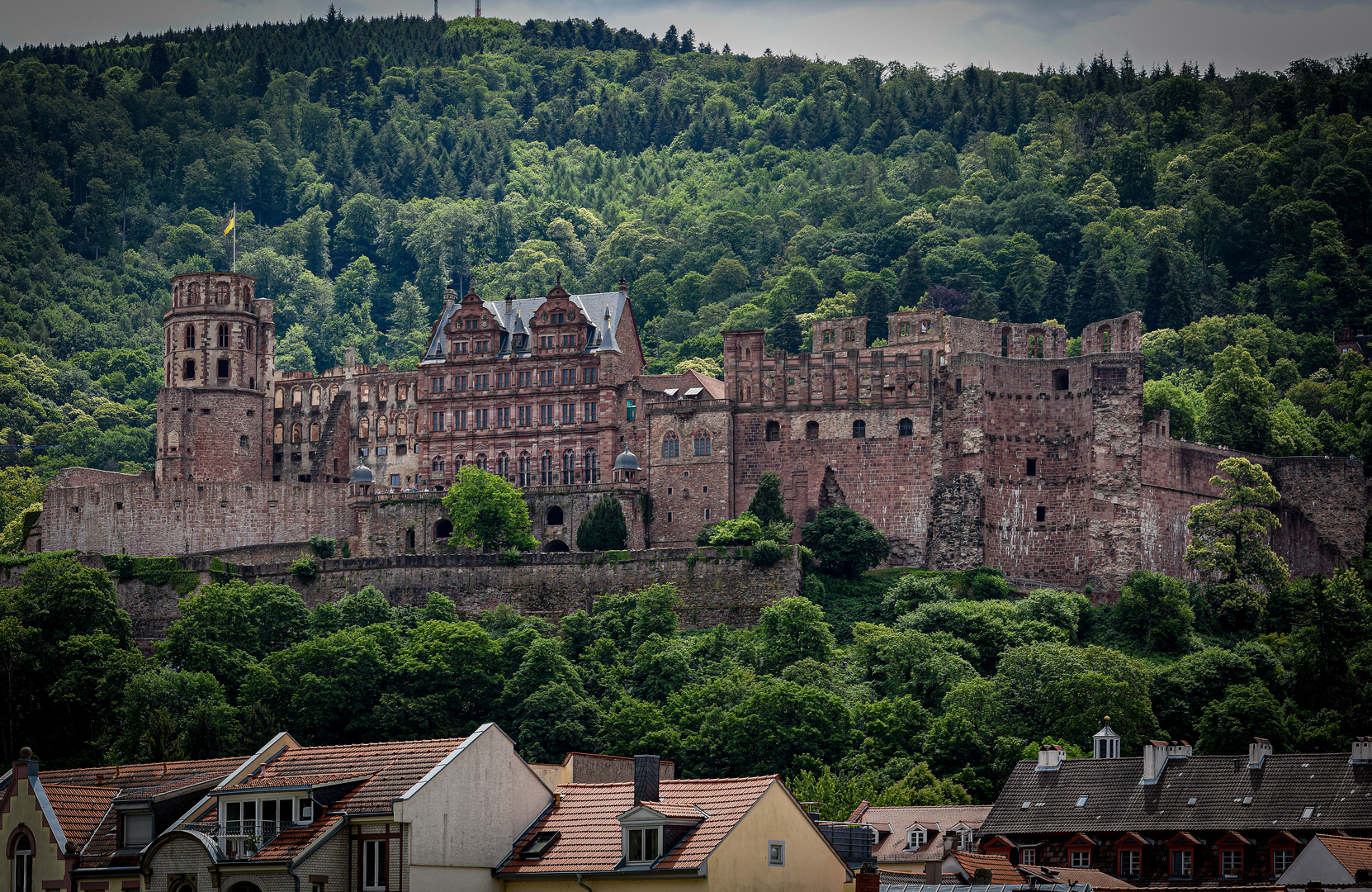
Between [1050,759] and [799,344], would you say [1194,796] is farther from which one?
[799,344]

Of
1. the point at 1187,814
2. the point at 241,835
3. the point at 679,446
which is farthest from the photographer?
the point at 679,446

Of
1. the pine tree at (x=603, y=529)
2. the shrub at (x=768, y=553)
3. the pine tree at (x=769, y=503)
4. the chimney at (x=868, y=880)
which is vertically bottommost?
the chimney at (x=868, y=880)

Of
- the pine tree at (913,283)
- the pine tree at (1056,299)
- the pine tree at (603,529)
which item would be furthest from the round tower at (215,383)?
the pine tree at (1056,299)

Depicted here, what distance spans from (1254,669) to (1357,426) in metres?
31.1

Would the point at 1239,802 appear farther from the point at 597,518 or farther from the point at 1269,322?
the point at 1269,322

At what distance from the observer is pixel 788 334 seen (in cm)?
13662

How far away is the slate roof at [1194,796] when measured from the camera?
53.9 metres

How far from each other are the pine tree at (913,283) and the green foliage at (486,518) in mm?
44732

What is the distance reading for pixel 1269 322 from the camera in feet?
425

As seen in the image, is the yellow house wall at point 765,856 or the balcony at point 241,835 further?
the balcony at point 241,835

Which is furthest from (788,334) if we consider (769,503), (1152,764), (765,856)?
(765,856)

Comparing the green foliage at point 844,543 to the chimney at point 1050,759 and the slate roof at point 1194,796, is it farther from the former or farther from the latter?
the slate roof at point 1194,796

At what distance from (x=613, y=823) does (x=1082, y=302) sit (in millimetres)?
93947

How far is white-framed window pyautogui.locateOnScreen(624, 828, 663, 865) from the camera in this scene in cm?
4084
